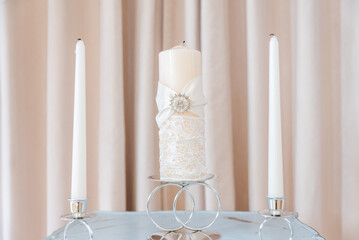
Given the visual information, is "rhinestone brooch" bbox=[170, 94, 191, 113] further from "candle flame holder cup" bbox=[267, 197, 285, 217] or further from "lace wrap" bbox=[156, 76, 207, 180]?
"candle flame holder cup" bbox=[267, 197, 285, 217]

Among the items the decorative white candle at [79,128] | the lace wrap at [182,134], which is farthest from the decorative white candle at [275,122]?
the decorative white candle at [79,128]

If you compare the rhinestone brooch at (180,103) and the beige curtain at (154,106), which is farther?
the beige curtain at (154,106)

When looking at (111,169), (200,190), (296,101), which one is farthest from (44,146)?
(296,101)

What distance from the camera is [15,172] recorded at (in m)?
0.88

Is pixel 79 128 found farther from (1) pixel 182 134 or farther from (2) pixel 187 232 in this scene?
(2) pixel 187 232

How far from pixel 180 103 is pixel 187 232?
23 centimetres

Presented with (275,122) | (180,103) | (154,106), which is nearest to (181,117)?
(180,103)

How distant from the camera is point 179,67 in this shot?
1.82ft

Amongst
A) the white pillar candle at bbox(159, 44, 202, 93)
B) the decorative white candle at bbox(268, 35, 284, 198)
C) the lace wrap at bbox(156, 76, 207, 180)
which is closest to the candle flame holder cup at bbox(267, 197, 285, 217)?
the decorative white candle at bbox(268, 35, 284, 198)

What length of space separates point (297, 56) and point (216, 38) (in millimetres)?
206

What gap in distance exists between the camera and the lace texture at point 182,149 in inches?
21.0

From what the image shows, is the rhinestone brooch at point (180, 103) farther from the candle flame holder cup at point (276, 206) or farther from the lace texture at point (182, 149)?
the candle flame holder cup at point (276, 206)

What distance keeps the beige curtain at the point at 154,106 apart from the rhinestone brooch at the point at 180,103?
0.30 m

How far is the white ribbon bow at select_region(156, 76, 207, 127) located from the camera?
55 cm
